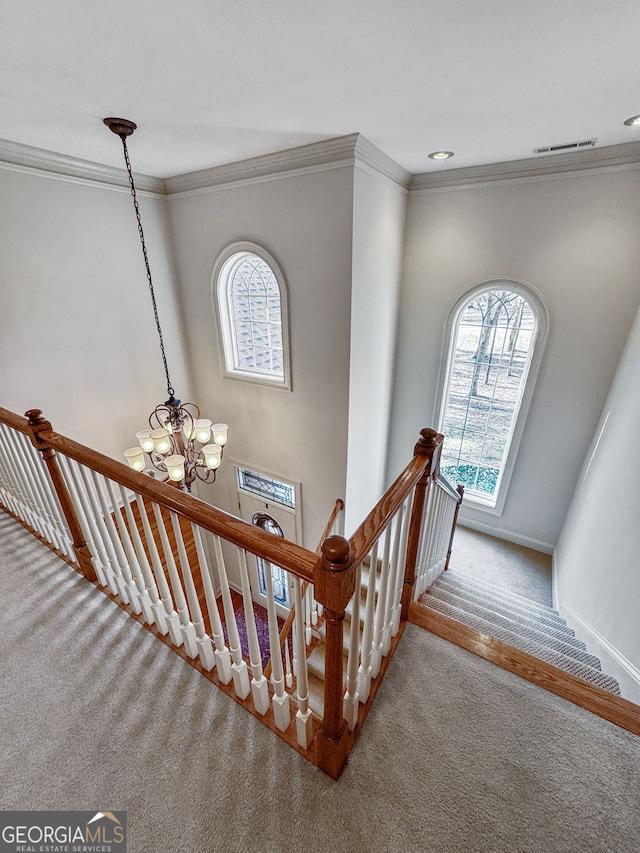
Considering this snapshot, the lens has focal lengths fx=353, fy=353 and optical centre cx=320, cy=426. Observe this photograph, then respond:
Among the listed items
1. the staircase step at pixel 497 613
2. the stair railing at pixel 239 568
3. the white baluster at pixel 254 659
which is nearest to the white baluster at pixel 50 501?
the stair railing at pixel 239 568

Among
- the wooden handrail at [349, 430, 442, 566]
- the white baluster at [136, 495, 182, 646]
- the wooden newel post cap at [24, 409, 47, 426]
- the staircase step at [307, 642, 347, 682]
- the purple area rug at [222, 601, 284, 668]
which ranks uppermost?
the wooden newel post cap at [24, 409, 47, 426]

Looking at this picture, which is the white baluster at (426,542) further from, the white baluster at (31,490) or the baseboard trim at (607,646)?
the white baluster at (31,490)

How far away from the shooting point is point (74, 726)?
4.29 feet

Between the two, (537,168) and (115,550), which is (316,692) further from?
(537,168)

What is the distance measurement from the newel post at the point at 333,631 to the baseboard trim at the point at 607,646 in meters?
1.54

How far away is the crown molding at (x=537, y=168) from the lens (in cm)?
262

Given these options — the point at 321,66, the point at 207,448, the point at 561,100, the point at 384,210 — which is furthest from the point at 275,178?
the point at 207,448

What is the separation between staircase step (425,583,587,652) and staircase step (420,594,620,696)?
0.16 m

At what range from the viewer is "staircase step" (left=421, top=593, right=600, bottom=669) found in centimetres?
216

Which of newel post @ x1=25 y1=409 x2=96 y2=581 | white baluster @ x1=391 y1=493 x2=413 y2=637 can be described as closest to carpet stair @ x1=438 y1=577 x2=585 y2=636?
white baluster @ x1=391 y1=493 x2=413 y2=637

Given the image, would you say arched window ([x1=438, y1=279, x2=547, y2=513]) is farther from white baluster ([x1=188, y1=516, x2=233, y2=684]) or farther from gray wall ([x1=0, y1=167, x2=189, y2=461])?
white baluster ([x1=188, y1=516, x2=233, y2=684])

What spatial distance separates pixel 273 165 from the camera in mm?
2848

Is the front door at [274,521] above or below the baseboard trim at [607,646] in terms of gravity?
below

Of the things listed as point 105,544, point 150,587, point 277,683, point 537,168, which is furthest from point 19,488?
point 537,168
